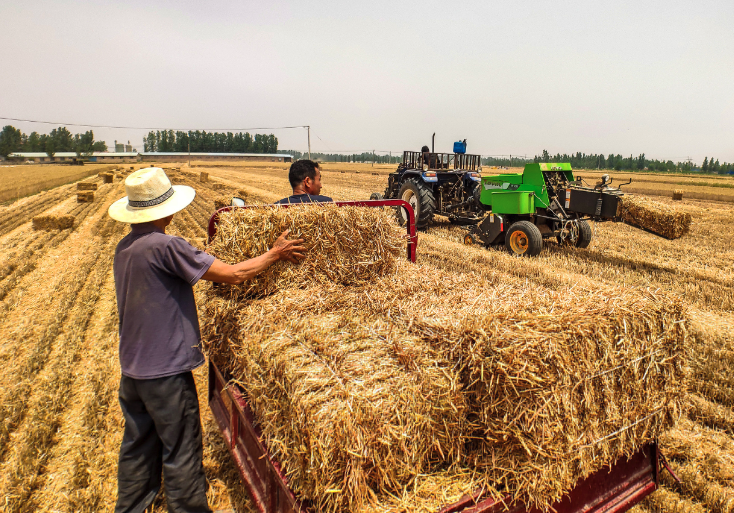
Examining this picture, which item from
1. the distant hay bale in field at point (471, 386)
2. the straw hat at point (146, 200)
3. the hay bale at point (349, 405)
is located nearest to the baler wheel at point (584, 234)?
the distant hay bale in field at point (471, 386)

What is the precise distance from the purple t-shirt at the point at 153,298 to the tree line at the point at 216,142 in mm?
115322

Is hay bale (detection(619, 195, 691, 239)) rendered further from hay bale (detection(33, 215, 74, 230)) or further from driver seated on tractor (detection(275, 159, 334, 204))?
hay bale (detection(33, 215, 74, 230))

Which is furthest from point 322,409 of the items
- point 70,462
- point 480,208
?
point 480,208

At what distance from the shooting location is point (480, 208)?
10.4 metres

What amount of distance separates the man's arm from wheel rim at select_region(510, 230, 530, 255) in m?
6.33

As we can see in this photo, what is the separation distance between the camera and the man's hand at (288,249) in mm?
2690

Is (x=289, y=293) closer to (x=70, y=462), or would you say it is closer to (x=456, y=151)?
(x=70, y=462)

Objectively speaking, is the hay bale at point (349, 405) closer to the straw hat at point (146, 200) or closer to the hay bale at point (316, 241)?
the hay bale at point (316, 241)

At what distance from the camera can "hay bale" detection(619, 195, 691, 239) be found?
764 cm

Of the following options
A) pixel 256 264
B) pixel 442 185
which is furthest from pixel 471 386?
pixel 442 185

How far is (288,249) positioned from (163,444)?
1.35 metres

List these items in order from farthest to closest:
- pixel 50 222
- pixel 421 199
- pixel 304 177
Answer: pixel 50 222 → pixel 421 199 → pixel 304 177

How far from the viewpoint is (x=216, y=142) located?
11044 cm

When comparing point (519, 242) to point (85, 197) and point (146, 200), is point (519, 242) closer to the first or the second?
point (146, 200)
